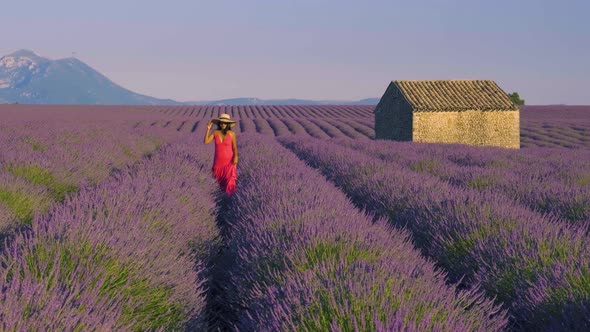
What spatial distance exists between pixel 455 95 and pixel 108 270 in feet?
73.0

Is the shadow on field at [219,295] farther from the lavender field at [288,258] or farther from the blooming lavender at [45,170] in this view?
the blooming lavender at [45,170]

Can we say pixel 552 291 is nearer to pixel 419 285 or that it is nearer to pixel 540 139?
pixel 419 285

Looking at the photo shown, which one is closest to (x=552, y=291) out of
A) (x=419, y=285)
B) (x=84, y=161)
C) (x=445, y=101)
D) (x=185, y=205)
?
(x=419, y=285)

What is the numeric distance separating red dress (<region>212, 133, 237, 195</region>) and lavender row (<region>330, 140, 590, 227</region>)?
280 cm

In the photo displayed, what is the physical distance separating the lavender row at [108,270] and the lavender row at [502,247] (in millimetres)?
1646

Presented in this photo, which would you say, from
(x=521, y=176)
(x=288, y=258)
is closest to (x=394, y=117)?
(x=521, y=176)

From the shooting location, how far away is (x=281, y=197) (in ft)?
16.4

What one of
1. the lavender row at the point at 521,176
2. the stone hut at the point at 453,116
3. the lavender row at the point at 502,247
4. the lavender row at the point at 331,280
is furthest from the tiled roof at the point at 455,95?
the lavender row at the point at 331,280

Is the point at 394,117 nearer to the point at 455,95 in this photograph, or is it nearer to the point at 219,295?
the point at 455,95

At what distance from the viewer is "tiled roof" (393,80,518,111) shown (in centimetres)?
2231

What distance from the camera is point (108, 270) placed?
2.74 metres

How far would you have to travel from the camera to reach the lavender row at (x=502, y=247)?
2.94 m

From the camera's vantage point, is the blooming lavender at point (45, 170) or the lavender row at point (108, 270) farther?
the blooming lavender at point (45, 170)

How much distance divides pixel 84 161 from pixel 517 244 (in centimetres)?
598
